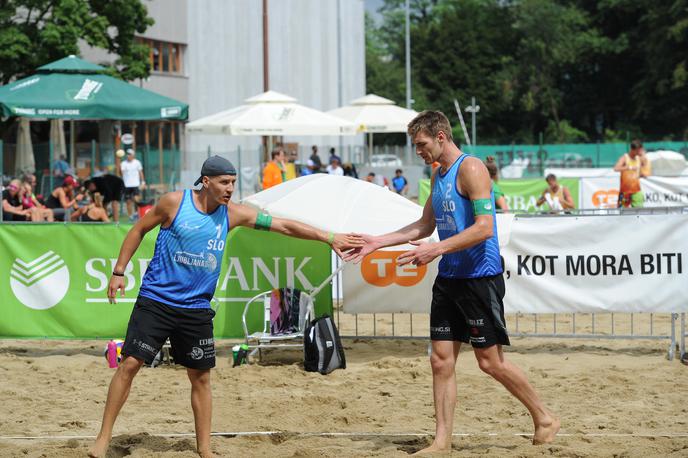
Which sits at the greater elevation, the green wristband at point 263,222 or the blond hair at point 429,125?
the blond hair at point 429,125

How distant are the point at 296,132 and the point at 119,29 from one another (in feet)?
42.7

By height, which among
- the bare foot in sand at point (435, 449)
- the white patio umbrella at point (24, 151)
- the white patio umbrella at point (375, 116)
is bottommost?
the bare foot in sand at point (435, 449)

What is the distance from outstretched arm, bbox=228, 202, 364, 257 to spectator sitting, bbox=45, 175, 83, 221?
1212cm

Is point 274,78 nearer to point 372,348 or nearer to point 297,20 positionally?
point 297,20

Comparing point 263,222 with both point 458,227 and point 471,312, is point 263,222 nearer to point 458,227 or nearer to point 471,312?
point 458,227

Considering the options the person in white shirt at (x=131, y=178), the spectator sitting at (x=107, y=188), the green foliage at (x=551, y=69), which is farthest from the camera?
the green foliage at (x=551, y=69)

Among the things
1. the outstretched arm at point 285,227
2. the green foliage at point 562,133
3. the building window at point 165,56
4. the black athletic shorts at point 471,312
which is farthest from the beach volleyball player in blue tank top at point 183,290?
the green foliage at point 562,133

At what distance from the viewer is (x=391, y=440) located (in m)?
6.91

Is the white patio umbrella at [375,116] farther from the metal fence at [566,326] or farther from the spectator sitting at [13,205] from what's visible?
the metal fence at [566,326]

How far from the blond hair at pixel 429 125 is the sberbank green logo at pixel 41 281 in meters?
5.10

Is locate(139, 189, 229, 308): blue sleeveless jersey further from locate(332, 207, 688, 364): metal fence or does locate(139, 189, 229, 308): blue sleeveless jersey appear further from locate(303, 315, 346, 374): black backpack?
locate(332, 207, 688, 364): metal fence

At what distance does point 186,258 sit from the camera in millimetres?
6227

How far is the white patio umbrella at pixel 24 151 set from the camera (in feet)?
87.8

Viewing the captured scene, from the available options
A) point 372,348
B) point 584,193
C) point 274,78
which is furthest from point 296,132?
point 274,78
